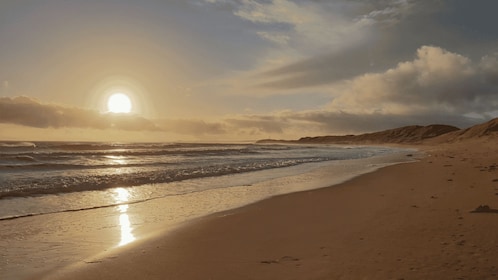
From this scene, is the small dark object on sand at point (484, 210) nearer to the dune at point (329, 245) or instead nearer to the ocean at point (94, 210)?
the dune at point (329, 245)

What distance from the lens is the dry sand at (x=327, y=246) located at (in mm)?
5543

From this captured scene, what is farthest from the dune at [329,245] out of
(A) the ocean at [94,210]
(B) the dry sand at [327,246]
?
(A) the ocean at [94,210]

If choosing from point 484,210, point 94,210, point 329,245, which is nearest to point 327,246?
point 329,245

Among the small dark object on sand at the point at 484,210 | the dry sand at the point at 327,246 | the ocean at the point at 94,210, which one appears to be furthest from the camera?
the small dark object on sand at the point at 484,210

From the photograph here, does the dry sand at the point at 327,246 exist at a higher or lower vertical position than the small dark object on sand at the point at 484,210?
lower

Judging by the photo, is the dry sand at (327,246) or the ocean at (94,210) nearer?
the dry sand at (327,246)

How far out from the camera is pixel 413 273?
5211 mm

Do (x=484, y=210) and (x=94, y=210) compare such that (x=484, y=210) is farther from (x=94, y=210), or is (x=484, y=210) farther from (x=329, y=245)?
(x=94, y=210)

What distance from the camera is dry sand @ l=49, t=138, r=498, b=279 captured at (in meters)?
5.54

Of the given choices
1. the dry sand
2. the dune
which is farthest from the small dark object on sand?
the dry sand

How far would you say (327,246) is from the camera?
6.89 metres

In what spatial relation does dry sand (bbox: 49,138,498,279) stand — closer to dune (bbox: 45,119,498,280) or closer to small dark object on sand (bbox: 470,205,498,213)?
dune (bbox: 45,119,498,280)

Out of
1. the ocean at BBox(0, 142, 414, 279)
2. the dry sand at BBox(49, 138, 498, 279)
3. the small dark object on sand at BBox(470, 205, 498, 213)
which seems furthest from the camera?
the small dark object on sand at BBox(470, 205, 498, 213)

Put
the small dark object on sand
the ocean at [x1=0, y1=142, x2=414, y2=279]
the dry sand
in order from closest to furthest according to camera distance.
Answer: the dry sand < the ocean at [x1=0, y1=142, x2=414, y2=279] < the small dark object on sand
